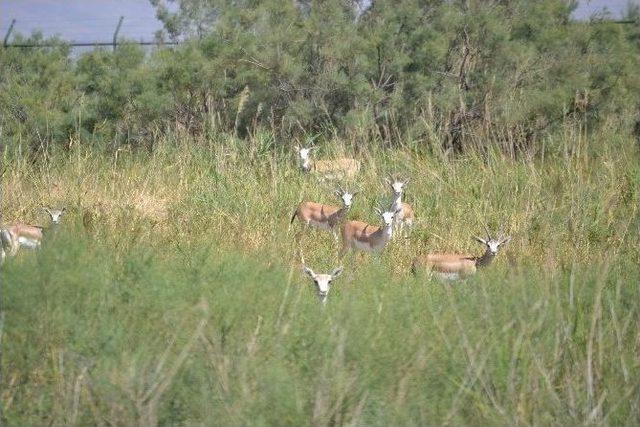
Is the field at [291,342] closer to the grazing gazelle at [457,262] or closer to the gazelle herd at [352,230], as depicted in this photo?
the gazelle herd at [352,230]

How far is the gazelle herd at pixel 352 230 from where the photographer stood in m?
6.59

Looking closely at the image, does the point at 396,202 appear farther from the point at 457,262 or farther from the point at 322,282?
the point at 322,282

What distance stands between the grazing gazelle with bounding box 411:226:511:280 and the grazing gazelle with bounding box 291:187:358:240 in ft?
5.23

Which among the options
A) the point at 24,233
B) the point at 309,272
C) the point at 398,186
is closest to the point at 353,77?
the point at 398,186

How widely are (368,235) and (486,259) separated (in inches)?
60.4

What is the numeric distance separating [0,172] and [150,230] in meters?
2.72

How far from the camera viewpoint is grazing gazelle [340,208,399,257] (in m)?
8.44

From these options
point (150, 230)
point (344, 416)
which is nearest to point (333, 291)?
point (150, 230)

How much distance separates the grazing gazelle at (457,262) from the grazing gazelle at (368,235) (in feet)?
2.37

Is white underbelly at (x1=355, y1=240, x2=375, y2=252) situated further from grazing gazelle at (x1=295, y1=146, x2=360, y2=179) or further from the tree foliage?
the tree foliage

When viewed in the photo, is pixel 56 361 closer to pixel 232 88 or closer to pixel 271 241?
pixel 271 241

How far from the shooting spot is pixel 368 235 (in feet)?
28.5

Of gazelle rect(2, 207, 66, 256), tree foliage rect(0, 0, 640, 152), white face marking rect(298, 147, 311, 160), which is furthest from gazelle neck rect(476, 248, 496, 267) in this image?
tree foliage rect(0, 0, 640, 152)

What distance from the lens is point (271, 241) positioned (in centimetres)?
729
